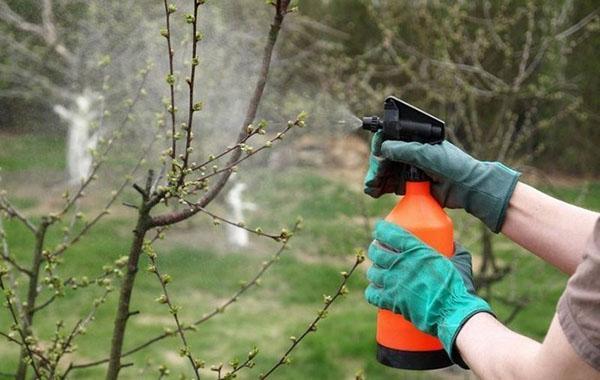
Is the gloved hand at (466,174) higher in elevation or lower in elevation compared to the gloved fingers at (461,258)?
higher

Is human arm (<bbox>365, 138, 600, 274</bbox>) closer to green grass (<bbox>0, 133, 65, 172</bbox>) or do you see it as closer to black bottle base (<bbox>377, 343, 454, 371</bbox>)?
black bottle base (<bbox>377, 343, 454, 371</bbox>)

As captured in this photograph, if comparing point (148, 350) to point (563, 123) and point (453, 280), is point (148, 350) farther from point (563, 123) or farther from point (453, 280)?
point (563, 123)

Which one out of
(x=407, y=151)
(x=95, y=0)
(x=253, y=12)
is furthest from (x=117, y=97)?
(x=407, y=151)

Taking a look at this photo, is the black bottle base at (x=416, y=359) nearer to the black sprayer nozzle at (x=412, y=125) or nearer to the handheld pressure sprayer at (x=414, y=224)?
the handheld pressure sprayer at (x=414, y=224)

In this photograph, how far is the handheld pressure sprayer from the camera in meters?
1.75

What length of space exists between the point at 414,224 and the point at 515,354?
440mm

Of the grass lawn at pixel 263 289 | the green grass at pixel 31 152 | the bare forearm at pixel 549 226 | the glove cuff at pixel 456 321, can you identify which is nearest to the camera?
the glove cuff at pixel 456 321

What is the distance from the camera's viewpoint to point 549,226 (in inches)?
66.0

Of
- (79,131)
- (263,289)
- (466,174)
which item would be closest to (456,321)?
(466,174)

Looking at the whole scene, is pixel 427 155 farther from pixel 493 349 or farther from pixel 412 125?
pixel 493 349

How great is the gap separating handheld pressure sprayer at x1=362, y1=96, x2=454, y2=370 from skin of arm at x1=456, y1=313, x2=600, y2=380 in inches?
9.1

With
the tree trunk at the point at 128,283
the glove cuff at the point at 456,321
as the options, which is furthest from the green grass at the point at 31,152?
the glove cuff at the point at 456,321

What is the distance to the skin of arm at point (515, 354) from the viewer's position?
123cm

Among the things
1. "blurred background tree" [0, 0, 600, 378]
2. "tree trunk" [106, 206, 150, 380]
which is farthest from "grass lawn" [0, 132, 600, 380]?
"tree trunk" [106, 206, 150, 380]
